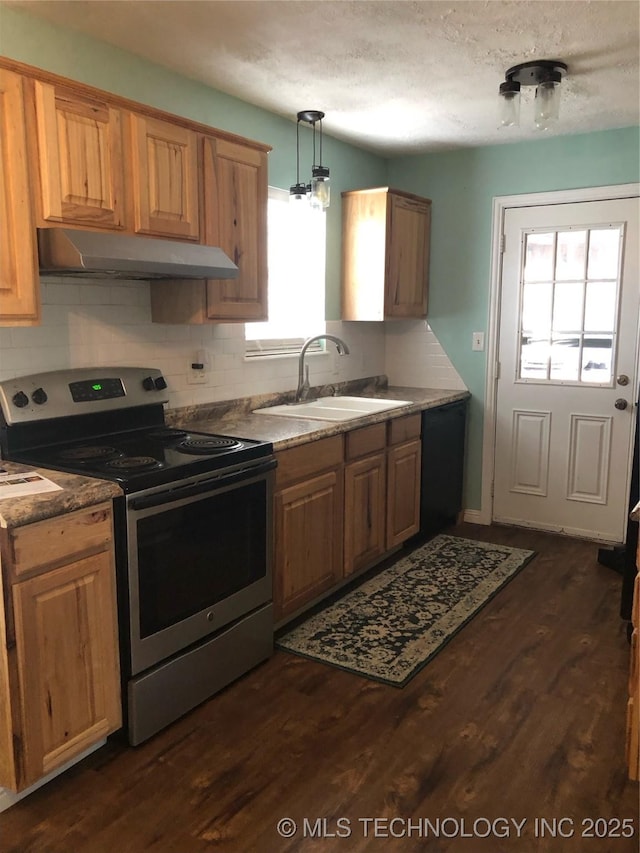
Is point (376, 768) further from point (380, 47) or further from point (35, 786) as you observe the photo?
point (380, 47)

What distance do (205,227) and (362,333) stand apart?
1.93 meters

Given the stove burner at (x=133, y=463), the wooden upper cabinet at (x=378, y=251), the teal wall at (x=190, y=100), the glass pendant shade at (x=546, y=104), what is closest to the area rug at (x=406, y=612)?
the stove burner at (x=133, y=463)

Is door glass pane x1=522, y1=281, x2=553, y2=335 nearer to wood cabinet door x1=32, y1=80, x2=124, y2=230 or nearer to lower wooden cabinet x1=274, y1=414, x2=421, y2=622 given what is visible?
lower wooden cabinet x1=274, y1=414, x2=421, y2=622

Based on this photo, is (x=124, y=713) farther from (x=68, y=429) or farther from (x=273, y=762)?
(x=68, y=429)

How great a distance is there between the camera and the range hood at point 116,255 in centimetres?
217

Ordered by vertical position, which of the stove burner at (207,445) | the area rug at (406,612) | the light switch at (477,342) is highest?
the light switch at (477,342)

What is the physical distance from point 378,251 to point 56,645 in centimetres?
295

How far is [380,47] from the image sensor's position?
105 inches

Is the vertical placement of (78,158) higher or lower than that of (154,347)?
higher

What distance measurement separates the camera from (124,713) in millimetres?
2203

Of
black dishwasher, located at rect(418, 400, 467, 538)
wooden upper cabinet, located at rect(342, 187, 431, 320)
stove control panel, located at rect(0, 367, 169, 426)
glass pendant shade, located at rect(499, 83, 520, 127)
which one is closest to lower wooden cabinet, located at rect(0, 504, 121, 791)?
stove control panel, located at rect(0, 367, 169, 426)

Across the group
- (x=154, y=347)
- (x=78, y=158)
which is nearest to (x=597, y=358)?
(x=154, y=347)

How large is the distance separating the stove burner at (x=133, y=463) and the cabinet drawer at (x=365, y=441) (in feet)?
3.81

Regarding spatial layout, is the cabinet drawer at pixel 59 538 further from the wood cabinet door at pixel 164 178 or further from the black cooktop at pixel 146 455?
the wood cabinet door at pixel 164 178
